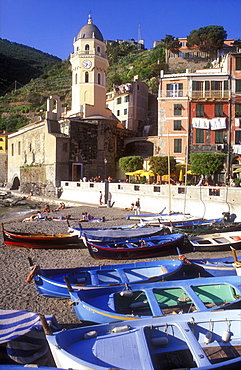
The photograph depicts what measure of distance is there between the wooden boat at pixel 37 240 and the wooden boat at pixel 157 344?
9231 mm

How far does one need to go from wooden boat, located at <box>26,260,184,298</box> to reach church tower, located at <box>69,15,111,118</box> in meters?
29.8

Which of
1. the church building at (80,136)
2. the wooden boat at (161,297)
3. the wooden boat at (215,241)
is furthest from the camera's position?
the church building at (80,136)

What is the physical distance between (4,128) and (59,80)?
98.1ft

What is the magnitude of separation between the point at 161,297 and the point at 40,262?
6576 millimetres

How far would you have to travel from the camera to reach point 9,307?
8.09 metres

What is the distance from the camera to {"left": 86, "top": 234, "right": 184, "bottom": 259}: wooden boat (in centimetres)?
1217

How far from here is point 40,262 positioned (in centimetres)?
1230

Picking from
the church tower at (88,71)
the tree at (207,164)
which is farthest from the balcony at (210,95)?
the church tower at (88,71)

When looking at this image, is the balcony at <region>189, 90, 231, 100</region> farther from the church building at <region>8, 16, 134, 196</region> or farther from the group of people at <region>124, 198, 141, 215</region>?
the group of people at <region>124, 198, 141, 215</region>

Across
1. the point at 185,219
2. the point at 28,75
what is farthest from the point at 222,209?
the point at 28,75

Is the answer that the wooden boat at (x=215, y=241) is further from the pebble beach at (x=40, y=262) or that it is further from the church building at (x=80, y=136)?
the church building at (x=80, y=136)

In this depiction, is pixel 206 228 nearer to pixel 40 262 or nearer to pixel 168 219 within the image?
pixel 168 219

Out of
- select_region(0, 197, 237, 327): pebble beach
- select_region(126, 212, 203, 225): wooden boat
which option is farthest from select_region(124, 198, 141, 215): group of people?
select_region(126, 212, 203, 225): wooden boat

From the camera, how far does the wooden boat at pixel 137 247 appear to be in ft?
39.9
